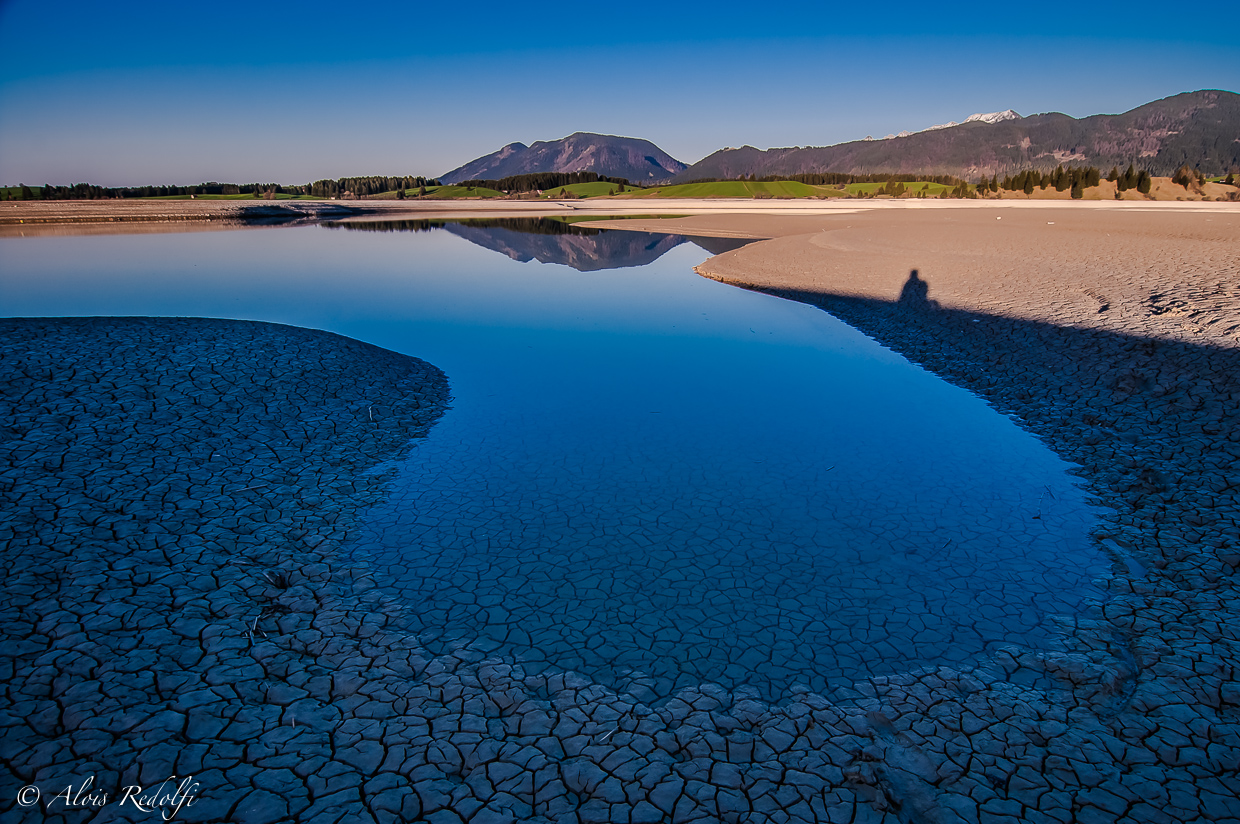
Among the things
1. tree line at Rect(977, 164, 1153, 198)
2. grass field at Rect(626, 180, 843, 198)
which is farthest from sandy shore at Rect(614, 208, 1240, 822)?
grass field at Rect(626, 180, 843, 198)

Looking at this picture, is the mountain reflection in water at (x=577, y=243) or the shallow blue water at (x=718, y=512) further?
the mountain reflection in water at (x=577, y=243)

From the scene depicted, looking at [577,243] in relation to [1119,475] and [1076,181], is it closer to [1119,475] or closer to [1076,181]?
[1119,475]

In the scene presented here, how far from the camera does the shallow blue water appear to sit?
509cm

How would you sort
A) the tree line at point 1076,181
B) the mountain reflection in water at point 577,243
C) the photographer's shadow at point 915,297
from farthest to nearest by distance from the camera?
the tree line at point 1076,181 < the mountain reflection in water at point 577,243 < the photographer's shadow at point 915,297

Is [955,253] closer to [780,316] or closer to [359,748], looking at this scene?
[780,316]

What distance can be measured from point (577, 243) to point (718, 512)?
3599 centimetres

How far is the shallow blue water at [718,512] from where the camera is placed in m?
5.09

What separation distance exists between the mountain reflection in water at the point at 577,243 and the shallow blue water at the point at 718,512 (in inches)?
642

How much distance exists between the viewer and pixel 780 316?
18.5m

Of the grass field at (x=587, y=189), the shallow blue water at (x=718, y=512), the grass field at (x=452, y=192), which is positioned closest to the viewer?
the shallow blue water at (x=718, y=512)

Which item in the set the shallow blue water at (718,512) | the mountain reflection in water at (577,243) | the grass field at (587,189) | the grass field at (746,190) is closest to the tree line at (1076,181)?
the grass field at (746,190)

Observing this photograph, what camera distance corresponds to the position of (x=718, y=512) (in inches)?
282

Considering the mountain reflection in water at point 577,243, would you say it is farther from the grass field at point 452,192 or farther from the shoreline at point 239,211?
the grass field at point 452,192

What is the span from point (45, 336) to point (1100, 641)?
16179 mm
